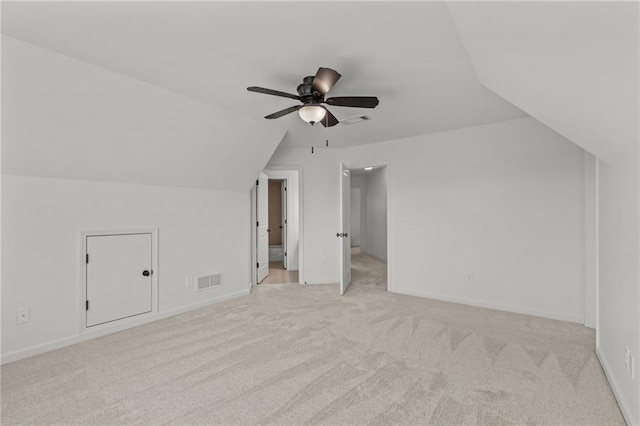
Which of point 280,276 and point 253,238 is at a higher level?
point 253,238

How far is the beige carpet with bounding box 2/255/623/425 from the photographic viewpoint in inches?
71.9

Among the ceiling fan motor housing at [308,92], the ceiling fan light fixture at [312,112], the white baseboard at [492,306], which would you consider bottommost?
the white baseboard at [492,306]

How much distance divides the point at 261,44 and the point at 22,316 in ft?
9.94

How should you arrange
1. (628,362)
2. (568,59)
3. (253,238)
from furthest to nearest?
(253,238) < (628,362) < (568,59)

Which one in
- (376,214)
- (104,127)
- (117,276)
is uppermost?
(104,127)

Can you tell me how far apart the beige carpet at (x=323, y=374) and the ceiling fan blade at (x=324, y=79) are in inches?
87.3

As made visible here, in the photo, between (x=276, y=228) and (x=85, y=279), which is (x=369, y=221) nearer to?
(x=276, y=228)

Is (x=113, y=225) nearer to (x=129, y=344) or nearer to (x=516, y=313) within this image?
(x=129, y=344)

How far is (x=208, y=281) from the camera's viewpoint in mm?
4066

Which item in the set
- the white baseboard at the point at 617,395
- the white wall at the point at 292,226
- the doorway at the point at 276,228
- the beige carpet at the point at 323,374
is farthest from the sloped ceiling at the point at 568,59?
the white wall at the point at 292,226

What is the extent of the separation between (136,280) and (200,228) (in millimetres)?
983

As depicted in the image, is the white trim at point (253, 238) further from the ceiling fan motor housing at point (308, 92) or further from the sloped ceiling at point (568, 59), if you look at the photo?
the sloped ceiling at point (568, 59)

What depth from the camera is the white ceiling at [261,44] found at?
5.55 feet

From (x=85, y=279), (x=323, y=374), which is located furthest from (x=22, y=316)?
(x=323, y=374)
